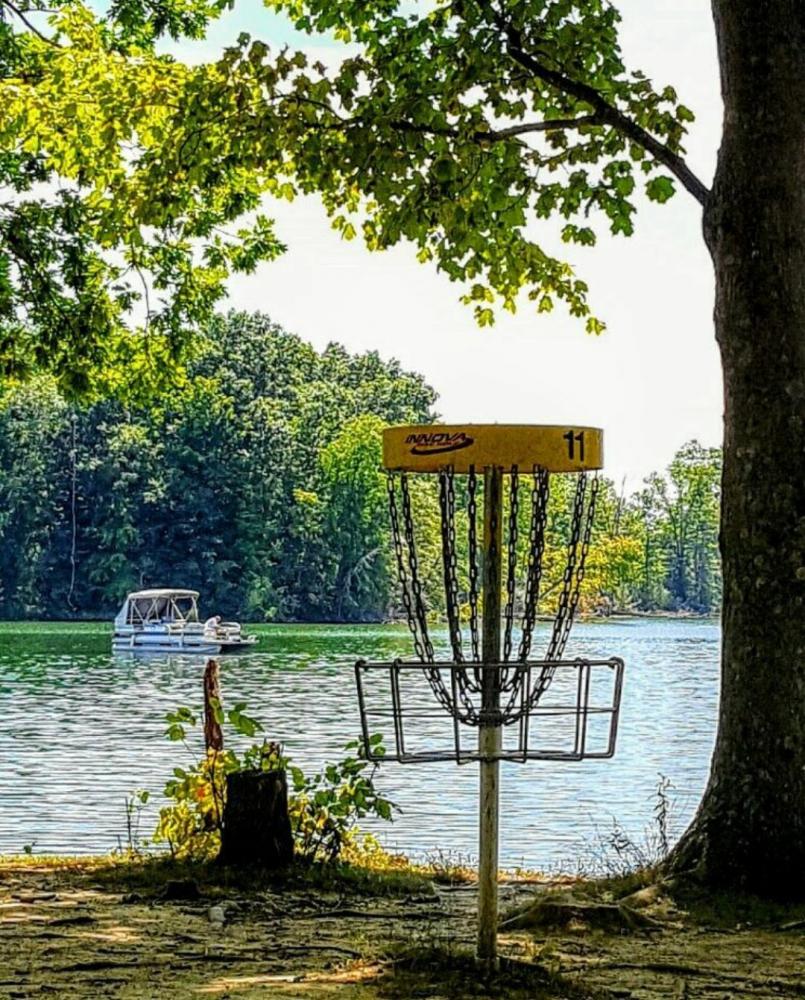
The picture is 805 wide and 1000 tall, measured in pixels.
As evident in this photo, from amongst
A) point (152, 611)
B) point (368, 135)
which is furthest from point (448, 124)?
point (152, 611)

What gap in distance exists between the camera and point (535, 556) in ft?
18.2

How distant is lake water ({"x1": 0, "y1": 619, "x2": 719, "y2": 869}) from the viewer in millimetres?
16438

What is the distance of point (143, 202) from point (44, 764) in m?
14.4

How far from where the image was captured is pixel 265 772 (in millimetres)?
8625

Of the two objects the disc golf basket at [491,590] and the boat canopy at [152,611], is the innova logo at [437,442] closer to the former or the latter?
the disc golf basket at [491,590]

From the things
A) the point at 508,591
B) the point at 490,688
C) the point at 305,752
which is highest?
the point at 508,591

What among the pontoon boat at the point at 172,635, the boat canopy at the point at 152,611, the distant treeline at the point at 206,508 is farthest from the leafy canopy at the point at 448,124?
the distant treeline at the point at 206,508

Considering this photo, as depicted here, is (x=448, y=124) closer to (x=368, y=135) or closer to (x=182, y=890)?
(x=368, y=135)

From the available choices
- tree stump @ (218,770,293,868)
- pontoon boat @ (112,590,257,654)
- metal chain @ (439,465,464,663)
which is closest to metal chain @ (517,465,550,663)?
metal chain @ (439,465,464,663)

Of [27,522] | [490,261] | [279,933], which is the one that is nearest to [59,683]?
[490,261]

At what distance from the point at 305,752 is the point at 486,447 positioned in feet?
65.4

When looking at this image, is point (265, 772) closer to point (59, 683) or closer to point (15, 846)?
point (15, 846)

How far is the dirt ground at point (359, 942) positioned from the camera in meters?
5.84

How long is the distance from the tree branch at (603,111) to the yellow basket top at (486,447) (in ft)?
11.2
